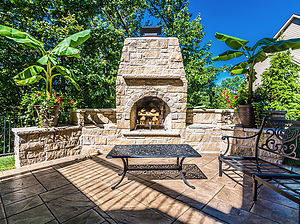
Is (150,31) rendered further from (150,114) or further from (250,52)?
(250,52)

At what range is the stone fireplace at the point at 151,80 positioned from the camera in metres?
4.02

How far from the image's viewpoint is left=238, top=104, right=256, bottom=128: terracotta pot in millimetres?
3520

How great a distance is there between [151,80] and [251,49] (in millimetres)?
2655

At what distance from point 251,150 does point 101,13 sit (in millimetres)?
8415

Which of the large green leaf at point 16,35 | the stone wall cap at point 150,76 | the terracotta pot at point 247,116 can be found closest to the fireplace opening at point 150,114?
the stone wall cap at point 150,76

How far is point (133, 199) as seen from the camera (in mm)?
1940

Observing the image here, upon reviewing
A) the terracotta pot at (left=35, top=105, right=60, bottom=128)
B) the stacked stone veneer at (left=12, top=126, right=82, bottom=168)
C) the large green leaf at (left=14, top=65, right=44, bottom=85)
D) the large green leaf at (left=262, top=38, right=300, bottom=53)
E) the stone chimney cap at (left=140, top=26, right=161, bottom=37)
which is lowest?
the stacked stone veneer at (left=12, top=126, right=82, bottom=168)

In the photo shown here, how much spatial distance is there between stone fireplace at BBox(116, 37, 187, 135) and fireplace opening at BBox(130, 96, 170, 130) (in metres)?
0.35

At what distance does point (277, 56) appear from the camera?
5.36 metres

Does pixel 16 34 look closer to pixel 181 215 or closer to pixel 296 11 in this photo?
pixel 181 215

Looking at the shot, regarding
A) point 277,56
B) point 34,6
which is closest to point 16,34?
point 34,6

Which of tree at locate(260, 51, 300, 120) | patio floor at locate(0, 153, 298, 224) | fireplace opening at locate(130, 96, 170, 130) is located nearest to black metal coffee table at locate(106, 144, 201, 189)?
patio floor at locate(0, 153, 298, 224)

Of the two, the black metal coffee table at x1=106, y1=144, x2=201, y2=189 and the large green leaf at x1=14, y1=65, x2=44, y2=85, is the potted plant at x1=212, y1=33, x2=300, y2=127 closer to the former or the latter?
the black metal coffee table at x1=106, y1=144, x2=201, y2=189

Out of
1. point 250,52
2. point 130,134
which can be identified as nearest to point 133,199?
point 130,134
